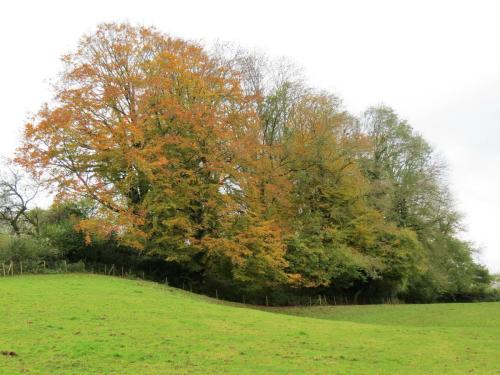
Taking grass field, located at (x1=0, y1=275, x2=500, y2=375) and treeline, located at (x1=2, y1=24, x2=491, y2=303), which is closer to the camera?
grass field, located at (x1=0, y1=275, x2=500, y2=375)

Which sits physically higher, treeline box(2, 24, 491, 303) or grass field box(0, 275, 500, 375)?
treeline box(2, 24, 491, 303)

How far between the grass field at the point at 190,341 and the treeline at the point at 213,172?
33.9ft

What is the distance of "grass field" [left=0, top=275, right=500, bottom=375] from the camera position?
13453mm

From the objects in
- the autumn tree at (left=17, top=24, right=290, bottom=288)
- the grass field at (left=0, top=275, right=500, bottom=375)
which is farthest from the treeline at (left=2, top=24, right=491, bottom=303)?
the grass field at (left=0, top=275, right=500, bottom=375)

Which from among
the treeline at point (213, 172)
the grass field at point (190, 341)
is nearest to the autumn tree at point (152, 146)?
the treeline at point (213, 172)

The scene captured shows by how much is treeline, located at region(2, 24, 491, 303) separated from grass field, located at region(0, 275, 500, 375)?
33.9ft

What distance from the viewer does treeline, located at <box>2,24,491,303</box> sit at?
35219mm

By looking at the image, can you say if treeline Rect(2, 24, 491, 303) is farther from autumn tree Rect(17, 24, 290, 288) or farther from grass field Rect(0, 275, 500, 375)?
grass field Rect(0, 275, 500, 375)

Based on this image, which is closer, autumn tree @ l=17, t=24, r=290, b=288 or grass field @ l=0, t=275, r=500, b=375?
grass field @ l=0, t=275, r=500, b=375

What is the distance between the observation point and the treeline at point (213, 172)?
116ft

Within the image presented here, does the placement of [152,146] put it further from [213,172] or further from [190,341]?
[190,341]

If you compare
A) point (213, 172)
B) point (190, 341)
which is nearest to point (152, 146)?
point (213, 172)

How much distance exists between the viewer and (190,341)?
53.7 feet

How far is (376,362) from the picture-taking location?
1523cm
